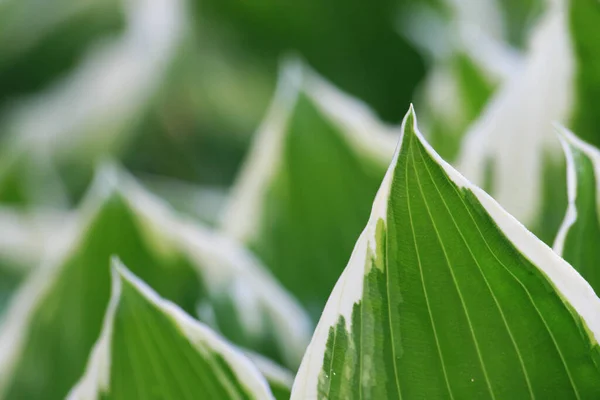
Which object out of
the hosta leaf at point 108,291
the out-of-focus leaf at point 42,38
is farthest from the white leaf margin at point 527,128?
the out-of-focus leaf at point 42,38

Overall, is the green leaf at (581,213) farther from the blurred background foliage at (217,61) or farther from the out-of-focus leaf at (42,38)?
the out-of-focus leaf at (42,38)

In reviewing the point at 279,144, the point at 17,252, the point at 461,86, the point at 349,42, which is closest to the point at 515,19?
the point at 349,42

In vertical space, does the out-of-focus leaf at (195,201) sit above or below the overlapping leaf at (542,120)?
below

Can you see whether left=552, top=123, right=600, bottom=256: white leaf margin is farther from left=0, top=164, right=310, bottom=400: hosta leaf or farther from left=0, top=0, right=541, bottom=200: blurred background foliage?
left=0, top=0, right=541, bottom=200: blurred background foliage

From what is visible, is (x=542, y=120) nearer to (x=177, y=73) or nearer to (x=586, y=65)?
(x=586, y=65)

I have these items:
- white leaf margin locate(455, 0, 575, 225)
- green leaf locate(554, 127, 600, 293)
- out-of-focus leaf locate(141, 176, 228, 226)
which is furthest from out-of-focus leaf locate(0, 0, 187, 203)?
green leaf locate(554, 127, 600, 293)
